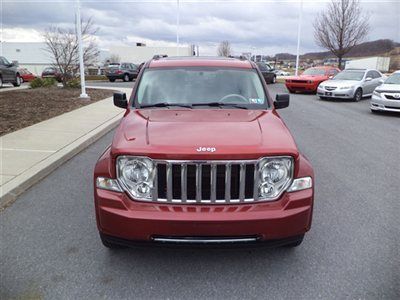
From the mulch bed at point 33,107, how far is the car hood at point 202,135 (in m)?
5.76

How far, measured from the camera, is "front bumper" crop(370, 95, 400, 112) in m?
12.6

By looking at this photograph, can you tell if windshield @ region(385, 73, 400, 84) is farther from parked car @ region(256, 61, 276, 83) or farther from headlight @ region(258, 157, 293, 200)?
parked car @ region(256, 61, 276, 83)

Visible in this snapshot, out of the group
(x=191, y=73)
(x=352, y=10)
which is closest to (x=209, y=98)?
(x=191, y=73)

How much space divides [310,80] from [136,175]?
19.5m

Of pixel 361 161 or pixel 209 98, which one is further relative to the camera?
pixel 361 161

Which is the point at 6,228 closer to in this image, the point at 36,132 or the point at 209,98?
the point at 209,98

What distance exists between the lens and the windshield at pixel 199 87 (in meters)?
4.39

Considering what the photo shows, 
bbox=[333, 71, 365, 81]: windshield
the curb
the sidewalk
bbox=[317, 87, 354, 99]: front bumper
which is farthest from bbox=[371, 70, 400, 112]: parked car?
the curb

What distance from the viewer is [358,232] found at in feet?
13.2

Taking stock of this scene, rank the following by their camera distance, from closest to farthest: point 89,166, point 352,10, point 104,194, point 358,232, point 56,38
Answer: point 104,194 < point 358,232 < point 89,166 < point 56,38 < point 352,10

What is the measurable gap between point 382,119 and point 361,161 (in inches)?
241

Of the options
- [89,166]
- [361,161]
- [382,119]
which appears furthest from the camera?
[382,119]

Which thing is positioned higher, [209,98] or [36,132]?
[209,98]

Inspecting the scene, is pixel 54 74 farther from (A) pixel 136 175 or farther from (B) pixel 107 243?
(A) pixel 136 175
